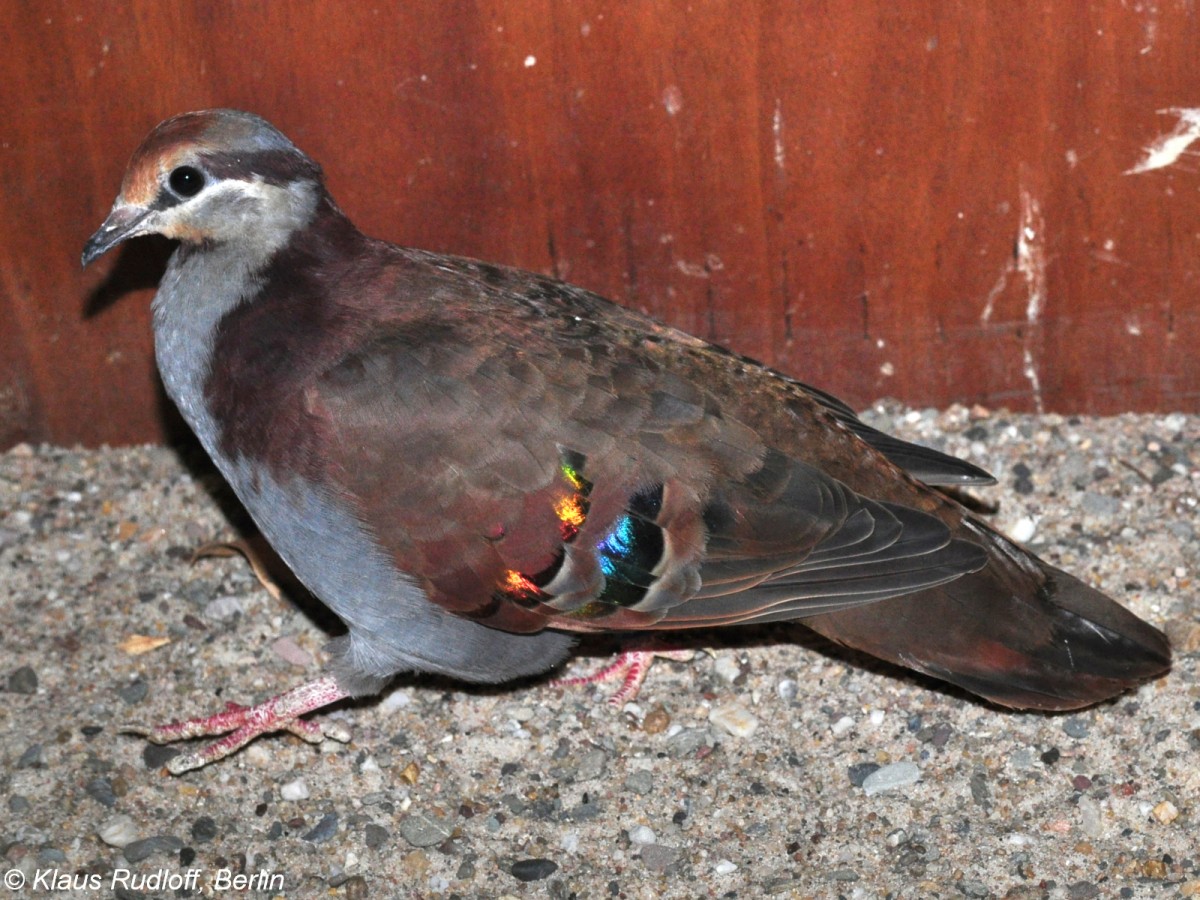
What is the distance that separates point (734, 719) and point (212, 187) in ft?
6.80

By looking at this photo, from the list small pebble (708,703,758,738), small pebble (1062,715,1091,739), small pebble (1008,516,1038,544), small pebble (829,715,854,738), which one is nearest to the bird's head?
small pebble (708,703,758,738)

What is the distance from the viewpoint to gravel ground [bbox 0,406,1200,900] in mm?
3852

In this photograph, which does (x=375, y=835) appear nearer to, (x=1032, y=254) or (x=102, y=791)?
(x=102, y=791)

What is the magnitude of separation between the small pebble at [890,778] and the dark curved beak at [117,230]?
8.13 feet

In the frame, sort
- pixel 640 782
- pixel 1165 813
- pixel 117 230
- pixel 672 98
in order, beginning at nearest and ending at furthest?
pixel 1165 813 → pixel 117 230 → pixel 640 782 → pixel 672 98

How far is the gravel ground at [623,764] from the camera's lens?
3.85 m

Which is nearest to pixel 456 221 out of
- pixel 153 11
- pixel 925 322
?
pixel 153 11

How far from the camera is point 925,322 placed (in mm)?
4934

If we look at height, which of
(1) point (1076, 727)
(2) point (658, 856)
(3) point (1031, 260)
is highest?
(3) point (1031, 260)

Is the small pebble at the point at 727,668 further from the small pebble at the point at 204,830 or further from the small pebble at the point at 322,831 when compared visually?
the small pebble at the point at 204,830

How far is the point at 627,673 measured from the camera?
4418mm

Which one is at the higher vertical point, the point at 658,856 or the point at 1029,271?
the point at 1029,271

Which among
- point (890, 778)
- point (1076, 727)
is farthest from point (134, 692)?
point (1076, 727)

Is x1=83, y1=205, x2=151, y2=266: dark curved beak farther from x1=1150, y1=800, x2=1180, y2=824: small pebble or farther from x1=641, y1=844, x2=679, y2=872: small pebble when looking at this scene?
x1=1150, y1=800, x2=1180, y2=824: small pebble
